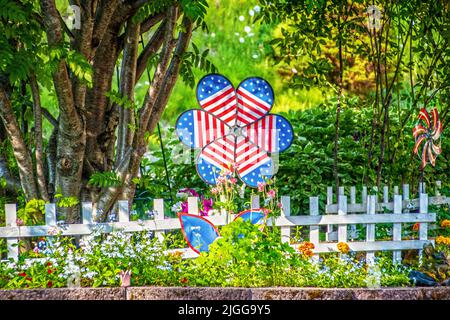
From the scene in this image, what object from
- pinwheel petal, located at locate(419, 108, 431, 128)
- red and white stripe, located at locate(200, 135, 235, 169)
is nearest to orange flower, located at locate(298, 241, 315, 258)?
red and white stripe, located at locate(200, 135, 235, 169)

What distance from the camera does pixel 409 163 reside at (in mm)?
7277

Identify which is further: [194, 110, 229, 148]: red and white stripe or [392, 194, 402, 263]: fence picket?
[392, 194, 402, 263]: fence picket

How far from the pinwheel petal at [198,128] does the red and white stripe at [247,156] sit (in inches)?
6.4

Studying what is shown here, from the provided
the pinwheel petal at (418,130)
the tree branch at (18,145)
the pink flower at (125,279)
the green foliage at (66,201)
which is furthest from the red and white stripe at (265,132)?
the tree branch at (18,145)

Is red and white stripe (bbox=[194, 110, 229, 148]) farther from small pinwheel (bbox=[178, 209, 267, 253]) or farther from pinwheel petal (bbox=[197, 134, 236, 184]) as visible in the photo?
small pinwheel (bbox=[178, 209, 267, 253])

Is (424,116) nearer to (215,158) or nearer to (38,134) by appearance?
(215,158)

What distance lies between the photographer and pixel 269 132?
5.68 m

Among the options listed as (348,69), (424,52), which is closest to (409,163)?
(424,52)

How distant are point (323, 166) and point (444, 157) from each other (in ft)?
5.30

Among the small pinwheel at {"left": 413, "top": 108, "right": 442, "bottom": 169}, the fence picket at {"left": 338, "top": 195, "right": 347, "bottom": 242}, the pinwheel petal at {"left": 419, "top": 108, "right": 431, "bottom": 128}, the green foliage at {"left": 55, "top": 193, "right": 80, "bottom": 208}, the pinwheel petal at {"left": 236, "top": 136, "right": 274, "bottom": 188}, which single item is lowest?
the fence picket at {"left": 338, "top": 195, "right": 347, "bottom": 242}

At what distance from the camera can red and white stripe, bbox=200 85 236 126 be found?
562 centimetres

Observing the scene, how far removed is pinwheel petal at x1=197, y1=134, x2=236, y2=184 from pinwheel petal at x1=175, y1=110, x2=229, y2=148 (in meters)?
0.05

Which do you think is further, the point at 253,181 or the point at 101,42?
the point at 101,42
